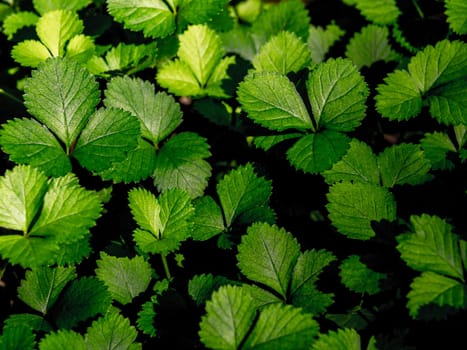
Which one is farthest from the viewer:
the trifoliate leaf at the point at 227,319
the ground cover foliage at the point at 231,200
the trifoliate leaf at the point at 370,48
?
the trifoliate leaf at the point at 370,48

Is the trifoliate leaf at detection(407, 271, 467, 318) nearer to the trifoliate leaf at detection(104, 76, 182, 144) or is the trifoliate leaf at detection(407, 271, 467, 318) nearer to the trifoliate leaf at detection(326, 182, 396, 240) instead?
the trifoliate leaf at detection(326, 182, 396, 240)

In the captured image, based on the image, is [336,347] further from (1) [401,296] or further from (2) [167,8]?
(2) [167,8]

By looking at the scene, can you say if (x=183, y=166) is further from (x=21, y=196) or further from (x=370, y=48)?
(x=370, y=48)

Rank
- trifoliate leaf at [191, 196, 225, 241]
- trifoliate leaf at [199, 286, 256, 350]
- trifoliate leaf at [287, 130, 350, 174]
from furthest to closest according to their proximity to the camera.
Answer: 1. trifoliate leaf at [191, 196, 225, 241]
2. trifoliate leaf at [287, 130, 350, 174]
3. trifoliate leaf at [199, 286, 256, 350]

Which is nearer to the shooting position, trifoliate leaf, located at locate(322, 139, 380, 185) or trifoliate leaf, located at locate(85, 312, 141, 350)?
trifoliate leaf, located at locate(85, 312, 141, 350)

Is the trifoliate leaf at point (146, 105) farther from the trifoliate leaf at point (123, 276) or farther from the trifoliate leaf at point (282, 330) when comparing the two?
the trifoliate leaf at point (282, 330)

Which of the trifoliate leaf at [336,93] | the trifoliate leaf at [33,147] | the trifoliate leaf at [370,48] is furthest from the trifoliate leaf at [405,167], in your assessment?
the trifoliate leaf at [33,147]

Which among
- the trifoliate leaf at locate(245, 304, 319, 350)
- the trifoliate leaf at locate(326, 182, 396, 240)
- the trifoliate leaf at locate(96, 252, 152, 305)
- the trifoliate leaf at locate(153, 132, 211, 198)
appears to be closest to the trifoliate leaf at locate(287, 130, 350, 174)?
the trifoliate leaf at locate(326, 182, 396, 240)
